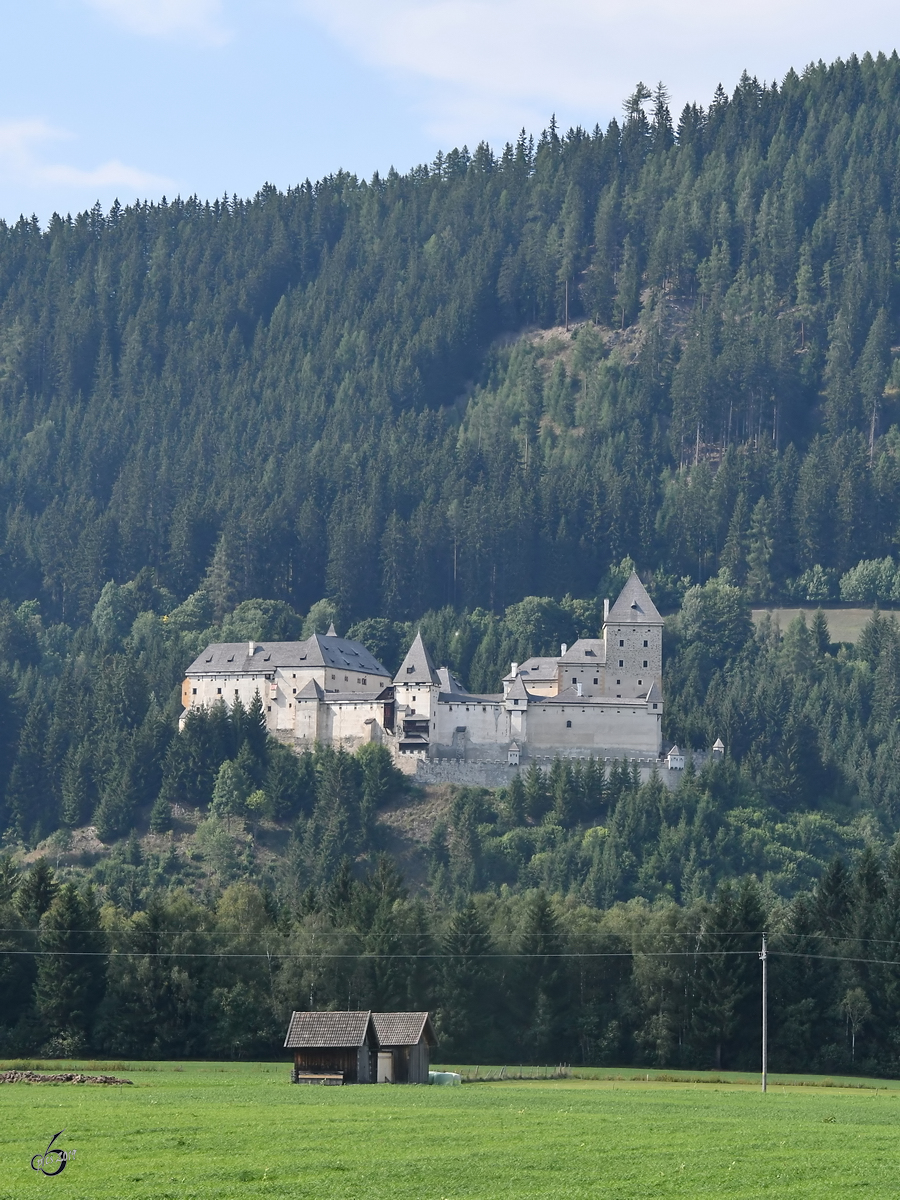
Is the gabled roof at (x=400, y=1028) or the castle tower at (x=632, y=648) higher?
the castle tower at (x=632, y=648)

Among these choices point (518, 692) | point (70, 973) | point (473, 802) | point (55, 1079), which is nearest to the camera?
point (55, 1079)

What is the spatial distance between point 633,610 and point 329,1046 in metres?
89.9

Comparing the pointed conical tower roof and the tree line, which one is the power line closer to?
the tree line

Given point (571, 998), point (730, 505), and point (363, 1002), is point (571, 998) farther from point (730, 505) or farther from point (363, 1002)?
point (730, 505)

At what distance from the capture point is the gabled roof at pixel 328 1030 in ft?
195

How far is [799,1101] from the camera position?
2179 inches

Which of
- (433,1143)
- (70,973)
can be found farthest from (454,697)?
(433,1143)

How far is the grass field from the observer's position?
118 ft

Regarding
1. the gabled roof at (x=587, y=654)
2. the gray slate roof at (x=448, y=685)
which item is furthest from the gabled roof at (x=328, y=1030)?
the gabled roof at (x=587, y=654)

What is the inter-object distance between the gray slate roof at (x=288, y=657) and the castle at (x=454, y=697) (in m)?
0.09

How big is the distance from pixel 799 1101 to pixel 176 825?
83.7 meters

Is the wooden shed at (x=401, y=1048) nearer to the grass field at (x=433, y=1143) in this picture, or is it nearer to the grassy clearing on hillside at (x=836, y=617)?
the grass field at (x=433, y=1143)

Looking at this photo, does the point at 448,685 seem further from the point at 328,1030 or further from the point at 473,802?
the point at 328,1030

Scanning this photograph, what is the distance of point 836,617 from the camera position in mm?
178000
